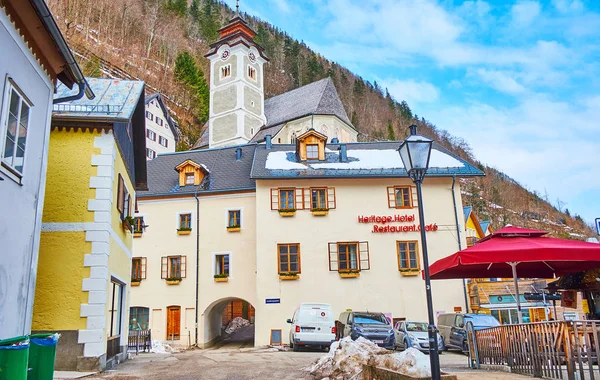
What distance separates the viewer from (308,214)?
28234 mm

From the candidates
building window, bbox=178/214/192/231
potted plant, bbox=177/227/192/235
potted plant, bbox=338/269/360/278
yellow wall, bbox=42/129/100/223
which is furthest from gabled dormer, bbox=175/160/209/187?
yellow wall, bbox=42/129/100/223

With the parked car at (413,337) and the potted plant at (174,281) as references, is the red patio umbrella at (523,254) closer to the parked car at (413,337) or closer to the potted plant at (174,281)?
the parked car at (413,337)

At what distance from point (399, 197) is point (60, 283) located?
19958 mm

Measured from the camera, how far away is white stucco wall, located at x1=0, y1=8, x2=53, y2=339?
7375mm

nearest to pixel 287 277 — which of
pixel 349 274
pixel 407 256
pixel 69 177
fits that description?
pixel 349 274

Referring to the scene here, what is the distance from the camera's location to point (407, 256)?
1098 inches

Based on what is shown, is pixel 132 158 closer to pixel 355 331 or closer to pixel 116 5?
pixel 355 331

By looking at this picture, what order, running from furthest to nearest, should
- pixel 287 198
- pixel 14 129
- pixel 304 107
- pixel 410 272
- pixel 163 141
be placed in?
pixel 304 107
pixel 163 141
pixel 287 198
pixel 410 272
pixel 14 129

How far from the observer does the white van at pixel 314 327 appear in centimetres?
2014

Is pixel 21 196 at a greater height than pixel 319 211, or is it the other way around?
pixel 319 211

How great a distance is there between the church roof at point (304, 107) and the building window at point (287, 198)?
1404 inches

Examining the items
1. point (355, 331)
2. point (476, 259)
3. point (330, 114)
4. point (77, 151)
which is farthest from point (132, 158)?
point (330, 114)

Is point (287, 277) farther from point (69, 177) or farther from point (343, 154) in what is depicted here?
point (69, 177)

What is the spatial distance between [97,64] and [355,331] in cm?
5396
